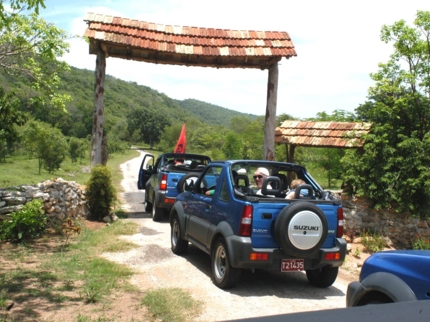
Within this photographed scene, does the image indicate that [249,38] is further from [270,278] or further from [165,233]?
[270,278]

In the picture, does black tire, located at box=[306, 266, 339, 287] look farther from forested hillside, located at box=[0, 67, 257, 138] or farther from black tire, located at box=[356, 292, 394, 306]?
forested hillside, located at box=[0, 67, 257, 138]

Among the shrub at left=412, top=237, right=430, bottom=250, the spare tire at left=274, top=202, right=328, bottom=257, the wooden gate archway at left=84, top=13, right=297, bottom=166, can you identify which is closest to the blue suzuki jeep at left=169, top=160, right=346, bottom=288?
the spare tire at left=274, top=202, right=328, bottom=257

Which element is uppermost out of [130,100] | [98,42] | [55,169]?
[130,100]

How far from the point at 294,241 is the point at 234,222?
2.79 feet

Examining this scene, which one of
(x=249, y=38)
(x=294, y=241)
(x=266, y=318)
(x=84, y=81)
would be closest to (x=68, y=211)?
(x=294, y=241)

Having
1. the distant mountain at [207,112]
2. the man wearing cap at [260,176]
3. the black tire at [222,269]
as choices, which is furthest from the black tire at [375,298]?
the distant mountain at [207,112]

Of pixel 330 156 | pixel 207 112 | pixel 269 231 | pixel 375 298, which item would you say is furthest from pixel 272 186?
pixel 207 112

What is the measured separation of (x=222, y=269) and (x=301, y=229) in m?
1.36

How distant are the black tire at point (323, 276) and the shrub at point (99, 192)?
19.0 feet

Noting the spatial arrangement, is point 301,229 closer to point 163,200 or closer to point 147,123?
point 163,200

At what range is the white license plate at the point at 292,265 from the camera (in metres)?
5.85

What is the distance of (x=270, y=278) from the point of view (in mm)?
6949

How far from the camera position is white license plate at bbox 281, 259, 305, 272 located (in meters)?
5.85

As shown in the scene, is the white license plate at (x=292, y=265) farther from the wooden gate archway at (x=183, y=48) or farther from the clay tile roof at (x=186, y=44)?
the clay tile roof at (x=186, y=44)
